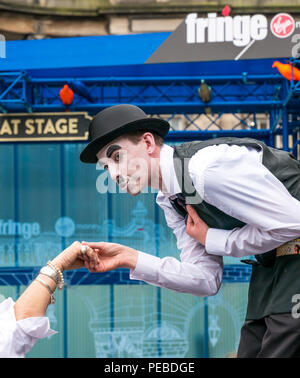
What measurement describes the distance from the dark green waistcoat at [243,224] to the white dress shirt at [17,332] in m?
0.75

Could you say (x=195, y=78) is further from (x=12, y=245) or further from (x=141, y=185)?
(x=141, y=185)

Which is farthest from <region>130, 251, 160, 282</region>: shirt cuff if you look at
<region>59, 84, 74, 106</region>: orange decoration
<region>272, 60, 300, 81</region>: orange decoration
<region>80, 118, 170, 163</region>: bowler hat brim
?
<region>59, 84, 74, 106</region>: orange decoration

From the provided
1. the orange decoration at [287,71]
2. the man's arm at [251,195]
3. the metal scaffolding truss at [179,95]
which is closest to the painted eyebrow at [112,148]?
the man's arm at [251,195]

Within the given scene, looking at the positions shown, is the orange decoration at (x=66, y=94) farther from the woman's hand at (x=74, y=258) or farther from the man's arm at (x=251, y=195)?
the man's arm at (x=251, y=195)

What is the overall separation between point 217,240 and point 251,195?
272 millimetres

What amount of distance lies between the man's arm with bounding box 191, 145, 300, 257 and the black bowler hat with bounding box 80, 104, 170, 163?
0.27 m

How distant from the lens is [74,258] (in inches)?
78.5

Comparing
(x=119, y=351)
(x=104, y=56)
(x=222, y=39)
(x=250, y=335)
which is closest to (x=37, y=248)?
(x=119, y=351)

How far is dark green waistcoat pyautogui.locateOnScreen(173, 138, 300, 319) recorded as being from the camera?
2020 mm

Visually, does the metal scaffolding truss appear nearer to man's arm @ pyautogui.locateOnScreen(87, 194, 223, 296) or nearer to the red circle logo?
the red circle logo

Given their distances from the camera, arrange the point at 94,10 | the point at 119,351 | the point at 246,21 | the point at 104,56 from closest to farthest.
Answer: the point at 246,21 → the point at 104,56 → the point at 119,351 → the point at 94,10

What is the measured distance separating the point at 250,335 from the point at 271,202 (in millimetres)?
633
